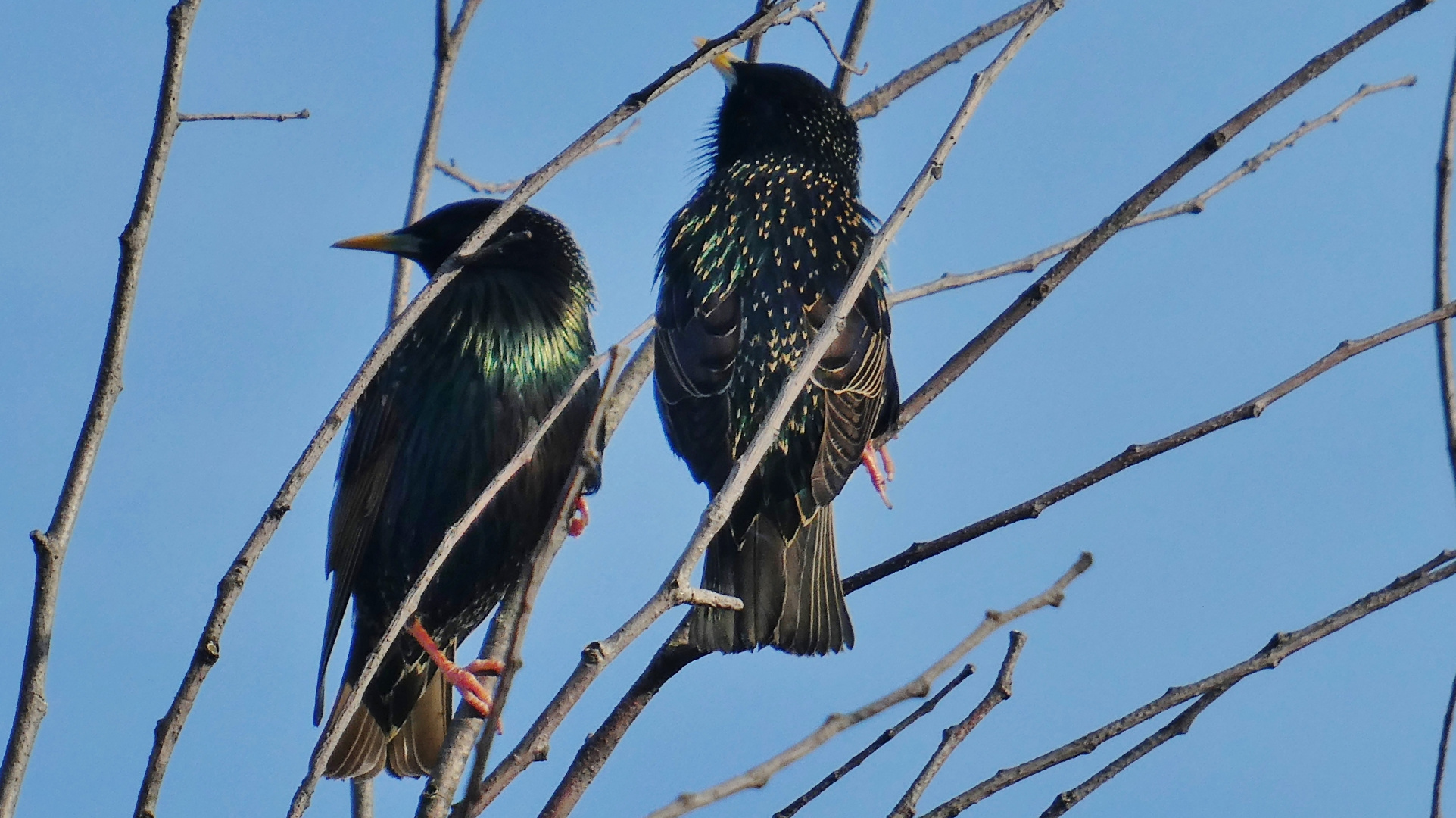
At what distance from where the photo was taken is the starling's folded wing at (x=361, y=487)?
4148 millimetres

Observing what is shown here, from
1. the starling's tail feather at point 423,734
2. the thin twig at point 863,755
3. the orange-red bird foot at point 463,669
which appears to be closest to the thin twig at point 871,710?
the thin twig at point 863,755

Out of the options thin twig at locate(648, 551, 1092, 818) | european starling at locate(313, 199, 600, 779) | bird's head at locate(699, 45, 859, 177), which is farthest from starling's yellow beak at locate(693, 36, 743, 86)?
thin twig at locate(648, 551, 1092, 818)

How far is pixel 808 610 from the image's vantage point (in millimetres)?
3205

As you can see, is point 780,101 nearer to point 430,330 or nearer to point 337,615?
point 430,330

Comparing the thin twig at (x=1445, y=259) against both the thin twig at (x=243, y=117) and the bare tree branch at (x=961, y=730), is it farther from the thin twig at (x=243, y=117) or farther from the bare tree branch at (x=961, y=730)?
the thin twig at (x=243, y=117)

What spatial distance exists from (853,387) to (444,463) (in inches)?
44.8

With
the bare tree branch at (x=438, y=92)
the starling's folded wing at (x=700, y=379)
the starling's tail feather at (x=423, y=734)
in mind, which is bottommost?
the starling's tail feather at (x=423, y=734)

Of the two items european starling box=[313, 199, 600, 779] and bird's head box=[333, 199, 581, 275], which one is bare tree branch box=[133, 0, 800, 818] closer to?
european starling box=[313, 199, 600, 779]

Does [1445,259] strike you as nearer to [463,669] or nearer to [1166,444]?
[1166,444]

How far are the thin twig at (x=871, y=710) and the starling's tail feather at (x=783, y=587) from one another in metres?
0.78

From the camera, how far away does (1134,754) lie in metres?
2.17

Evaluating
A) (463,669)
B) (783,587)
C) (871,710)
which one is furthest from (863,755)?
(463,669)

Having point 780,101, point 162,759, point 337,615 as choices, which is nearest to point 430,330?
point 337,615

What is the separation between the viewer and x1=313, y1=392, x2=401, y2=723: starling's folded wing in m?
4.15
